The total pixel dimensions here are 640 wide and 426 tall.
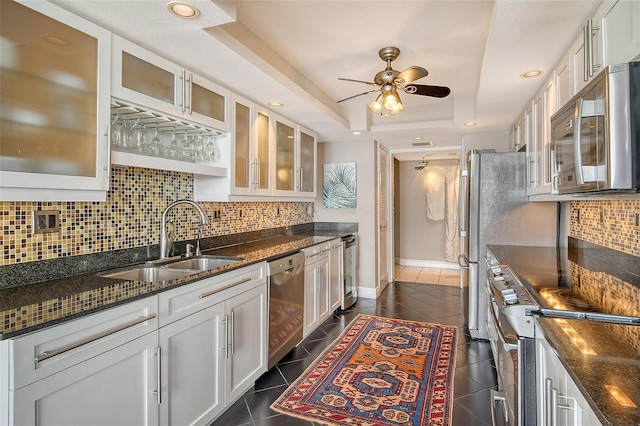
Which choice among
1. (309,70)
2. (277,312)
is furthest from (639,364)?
(309,70)

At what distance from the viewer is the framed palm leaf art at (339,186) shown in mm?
4848

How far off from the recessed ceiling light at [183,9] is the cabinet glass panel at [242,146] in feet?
3.62

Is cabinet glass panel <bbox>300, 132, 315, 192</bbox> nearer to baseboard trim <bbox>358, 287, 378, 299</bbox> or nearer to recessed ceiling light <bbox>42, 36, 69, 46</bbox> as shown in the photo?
baseboard trim <bbox>358, 287, 378, 299</bbox>

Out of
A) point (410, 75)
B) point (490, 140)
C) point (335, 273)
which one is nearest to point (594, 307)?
point (410, 75)

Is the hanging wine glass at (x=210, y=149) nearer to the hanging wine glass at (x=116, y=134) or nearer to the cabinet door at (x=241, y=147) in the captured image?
the cabinet door at (x=241, y=147)

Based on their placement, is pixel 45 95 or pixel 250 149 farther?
pixel 250 149

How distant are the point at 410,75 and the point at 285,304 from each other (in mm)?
1938

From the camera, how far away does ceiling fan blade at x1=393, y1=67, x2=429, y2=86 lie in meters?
2.31

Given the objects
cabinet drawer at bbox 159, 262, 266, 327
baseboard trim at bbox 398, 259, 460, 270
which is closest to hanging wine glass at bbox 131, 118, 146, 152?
cabinet drawer at bbox 159, 262, 266, 327

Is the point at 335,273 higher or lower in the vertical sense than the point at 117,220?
lower

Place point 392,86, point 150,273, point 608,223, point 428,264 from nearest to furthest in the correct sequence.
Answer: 1. point 150,273
2. point 608,223
3. point 392,86
4. point 428,264

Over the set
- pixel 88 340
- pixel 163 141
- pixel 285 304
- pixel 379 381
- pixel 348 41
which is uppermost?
pixel 348 41

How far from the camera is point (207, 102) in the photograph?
2430mm

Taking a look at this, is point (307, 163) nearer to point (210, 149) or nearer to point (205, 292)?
point (210, 149)
